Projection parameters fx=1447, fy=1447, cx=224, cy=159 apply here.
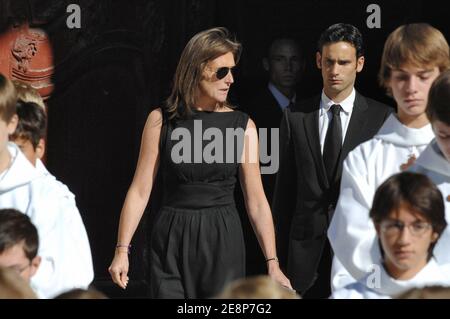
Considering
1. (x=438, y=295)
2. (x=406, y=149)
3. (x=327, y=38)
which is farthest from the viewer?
(x=327, y=38)

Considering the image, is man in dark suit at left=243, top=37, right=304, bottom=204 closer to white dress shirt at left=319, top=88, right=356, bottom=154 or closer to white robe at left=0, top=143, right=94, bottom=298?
white dress shirt at left=319, top=88, right=356, bottom=154

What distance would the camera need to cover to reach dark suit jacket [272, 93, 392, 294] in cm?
664

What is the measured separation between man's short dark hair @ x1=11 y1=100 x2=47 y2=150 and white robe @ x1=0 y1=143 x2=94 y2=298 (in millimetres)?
166

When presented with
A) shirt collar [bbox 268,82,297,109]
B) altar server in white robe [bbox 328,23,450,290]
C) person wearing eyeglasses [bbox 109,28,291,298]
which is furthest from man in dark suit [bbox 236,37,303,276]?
altar server in white robe [bbox 328,23,450,290]

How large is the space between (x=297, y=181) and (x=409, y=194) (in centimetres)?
187

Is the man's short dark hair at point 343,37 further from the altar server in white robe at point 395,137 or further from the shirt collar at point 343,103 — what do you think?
the altar server in white robe at point 395,137

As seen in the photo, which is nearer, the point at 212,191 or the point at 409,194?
the point at 409,194

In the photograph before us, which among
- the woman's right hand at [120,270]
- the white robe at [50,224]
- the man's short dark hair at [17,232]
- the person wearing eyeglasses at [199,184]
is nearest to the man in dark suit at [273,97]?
the person wearing eyeglasses at [199,184]

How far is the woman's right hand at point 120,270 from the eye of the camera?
6.27m

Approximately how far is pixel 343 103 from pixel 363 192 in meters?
1.38

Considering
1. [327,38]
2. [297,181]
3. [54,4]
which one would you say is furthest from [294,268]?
[54,4]

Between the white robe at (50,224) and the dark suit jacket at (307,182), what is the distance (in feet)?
4.53
